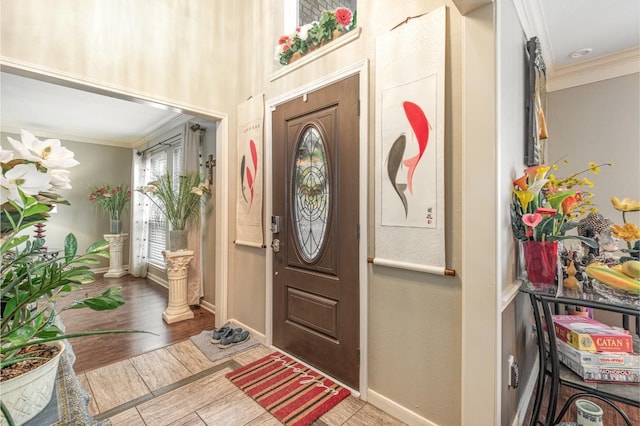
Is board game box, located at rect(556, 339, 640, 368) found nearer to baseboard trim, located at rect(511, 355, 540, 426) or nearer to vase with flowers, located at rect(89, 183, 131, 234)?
baseboard trim, located at rect(511, 355, 540, 426)

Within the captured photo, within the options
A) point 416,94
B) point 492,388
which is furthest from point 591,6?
point 492,388

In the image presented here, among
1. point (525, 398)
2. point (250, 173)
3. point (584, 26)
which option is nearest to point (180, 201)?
point (250, 173)

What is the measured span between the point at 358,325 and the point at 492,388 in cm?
80

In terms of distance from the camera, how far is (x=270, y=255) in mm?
2531

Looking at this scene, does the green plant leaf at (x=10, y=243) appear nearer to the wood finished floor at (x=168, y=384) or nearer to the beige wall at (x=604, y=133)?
the wood finished floor at (x=168, y=384)

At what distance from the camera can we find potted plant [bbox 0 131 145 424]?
1.85 ft

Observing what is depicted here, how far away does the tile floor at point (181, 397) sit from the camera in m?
1.73

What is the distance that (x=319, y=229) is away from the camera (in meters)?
2.17

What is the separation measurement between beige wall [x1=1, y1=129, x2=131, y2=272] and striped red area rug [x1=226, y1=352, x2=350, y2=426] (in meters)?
4.58

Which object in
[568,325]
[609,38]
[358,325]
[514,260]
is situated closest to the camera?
[568,325]

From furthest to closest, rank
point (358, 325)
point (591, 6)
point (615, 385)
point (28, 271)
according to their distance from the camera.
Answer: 1. point (591, 6)
2. point (358, 325)
3. point (615, 385)
4. point (28, 271)

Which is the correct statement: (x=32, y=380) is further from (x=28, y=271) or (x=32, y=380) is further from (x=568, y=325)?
(x=568, y=325)

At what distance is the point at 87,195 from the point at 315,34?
561 cm

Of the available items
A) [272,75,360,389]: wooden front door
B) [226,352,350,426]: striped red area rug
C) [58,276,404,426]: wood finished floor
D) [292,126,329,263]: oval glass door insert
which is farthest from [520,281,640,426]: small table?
[292,126,329,263]: oval glass door insert
